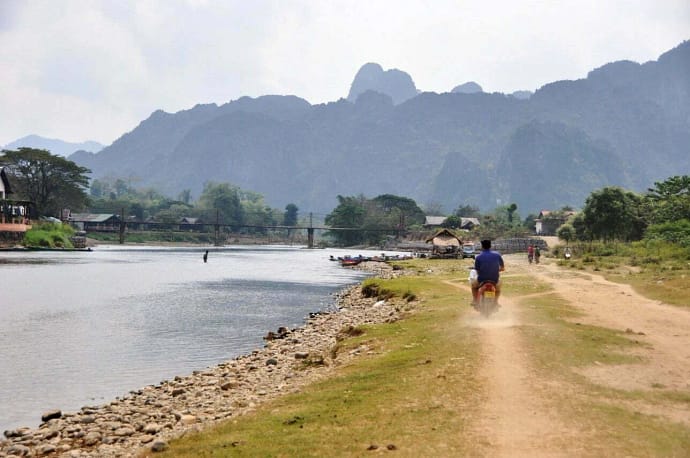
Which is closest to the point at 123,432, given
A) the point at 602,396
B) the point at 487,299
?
the point at 602,396

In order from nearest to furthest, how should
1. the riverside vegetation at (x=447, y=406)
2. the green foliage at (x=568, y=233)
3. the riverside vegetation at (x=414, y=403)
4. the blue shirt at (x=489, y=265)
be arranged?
the riverside vegetation at (x=447, y=406) < the riverside vegetation at (x=414, y=403) < the blue shirt at (x=489, y=265) < the green foliage at (x=568, y=233)

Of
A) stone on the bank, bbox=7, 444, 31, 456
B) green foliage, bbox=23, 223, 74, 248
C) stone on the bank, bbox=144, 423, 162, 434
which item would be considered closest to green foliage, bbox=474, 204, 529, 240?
green foliage, bbox=23, 223, 74, 248

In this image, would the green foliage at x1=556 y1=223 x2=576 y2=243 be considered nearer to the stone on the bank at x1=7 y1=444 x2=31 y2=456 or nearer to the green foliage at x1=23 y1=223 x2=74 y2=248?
the stone on the bank at x1=7 y1=444 x2=31 y2=456

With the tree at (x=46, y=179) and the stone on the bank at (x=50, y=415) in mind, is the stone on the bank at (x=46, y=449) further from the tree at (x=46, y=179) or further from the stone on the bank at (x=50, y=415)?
the tree at (x=46, y=179)

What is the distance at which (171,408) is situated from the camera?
15234 millimetres

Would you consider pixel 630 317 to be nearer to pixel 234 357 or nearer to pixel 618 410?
pixel 618 410

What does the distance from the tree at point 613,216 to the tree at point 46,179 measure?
377ft

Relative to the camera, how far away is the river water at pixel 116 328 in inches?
774

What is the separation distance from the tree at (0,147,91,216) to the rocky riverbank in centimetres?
13421

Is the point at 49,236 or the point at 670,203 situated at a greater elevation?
the point at 670,203

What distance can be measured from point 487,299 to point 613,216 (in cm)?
6573

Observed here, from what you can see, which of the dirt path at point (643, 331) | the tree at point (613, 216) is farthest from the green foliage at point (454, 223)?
the dirt path at point (643, 331)

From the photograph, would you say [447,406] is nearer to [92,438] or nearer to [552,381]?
[552,381]

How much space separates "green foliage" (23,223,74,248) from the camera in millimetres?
120375
